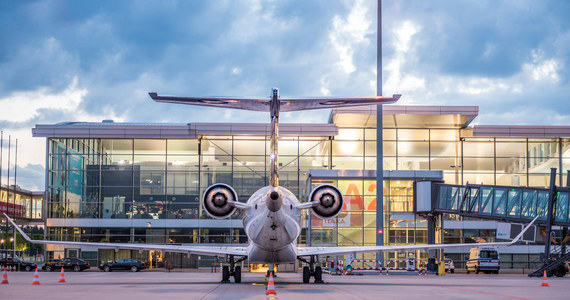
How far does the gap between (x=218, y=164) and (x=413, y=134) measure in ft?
60.4

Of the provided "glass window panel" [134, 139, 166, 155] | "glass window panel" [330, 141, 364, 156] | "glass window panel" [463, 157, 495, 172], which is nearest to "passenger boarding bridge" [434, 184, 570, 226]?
"glass window panel" [330, 141, 364, 156]

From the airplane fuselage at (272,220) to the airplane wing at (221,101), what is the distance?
334 cm

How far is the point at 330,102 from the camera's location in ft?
83.4

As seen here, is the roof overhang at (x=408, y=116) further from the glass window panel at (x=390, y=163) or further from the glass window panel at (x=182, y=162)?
the glass window panel at (x=182, y=162)

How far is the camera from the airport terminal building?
6122 centimetres

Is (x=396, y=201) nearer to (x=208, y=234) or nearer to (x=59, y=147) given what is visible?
(x=208, y=234)

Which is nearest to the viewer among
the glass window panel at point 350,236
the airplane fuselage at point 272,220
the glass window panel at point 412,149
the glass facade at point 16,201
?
the airplane fuselage at point 272,220

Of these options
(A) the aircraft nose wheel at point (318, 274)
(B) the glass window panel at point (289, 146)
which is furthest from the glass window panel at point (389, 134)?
(A) the aircraft nose wheel at point (318, 274)

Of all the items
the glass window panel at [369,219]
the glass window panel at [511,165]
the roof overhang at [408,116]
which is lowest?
the glass window panel at [369,219]

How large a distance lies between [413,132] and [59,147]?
33014mm

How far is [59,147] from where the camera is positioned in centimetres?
6244

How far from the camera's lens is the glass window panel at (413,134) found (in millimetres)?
62625

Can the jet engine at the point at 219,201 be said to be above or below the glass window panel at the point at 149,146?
below

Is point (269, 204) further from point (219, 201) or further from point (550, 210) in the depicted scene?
point (550, 210)
